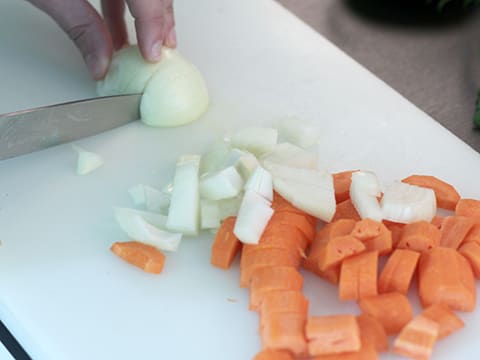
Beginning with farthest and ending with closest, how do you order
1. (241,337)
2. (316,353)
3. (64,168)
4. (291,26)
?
(291,26)
(64,168)
(241,337)
(316,353)

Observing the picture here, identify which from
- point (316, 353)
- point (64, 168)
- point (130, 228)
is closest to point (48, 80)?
point (64, 168)

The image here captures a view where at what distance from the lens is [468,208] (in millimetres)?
1540

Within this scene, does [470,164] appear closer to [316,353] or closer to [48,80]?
[316,353]

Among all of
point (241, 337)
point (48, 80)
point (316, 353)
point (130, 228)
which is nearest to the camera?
point (316, 353)

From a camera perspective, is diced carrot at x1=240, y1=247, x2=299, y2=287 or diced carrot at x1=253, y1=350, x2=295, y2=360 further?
diced carrot at x1=240, y1=247, x2=299, y2=287

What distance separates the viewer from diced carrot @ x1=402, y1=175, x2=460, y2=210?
5.21 feet

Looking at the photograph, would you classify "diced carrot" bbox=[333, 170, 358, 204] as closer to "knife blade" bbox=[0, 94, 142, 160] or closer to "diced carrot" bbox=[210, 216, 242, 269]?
"diced carrot" bbox=[210, 216, 242, 269]

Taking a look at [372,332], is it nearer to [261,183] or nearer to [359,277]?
[359,277]

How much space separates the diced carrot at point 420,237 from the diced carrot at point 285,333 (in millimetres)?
284

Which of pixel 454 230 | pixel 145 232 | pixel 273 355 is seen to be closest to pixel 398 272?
pixel 454 230

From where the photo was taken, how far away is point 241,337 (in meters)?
1.37

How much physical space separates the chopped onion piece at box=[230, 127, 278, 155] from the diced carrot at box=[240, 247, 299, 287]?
0.33 m

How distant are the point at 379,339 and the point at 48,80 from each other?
109 centimetres

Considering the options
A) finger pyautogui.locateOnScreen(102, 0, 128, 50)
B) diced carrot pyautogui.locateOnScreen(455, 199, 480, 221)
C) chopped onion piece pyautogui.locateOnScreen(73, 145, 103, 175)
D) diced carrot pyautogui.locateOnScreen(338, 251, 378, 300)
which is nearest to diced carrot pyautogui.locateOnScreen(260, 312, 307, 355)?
diced carrot pyautogui.locateOnScreen(338, 251, 378, 300)
